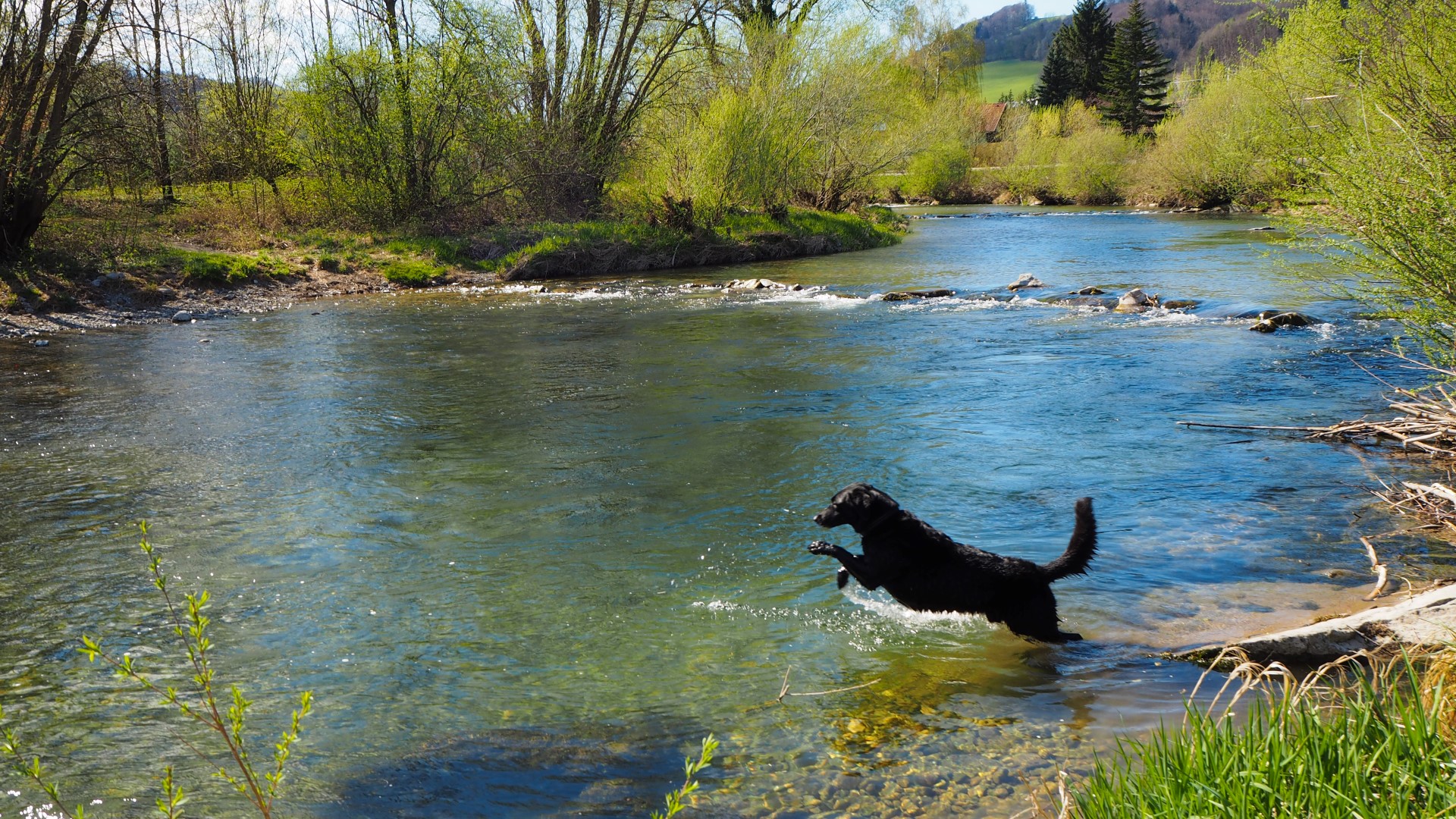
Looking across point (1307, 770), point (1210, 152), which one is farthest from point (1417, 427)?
point (1210, 152)

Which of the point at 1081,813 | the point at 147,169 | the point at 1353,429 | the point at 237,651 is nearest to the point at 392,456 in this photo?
the point at 237,651

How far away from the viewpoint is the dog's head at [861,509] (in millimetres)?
6184

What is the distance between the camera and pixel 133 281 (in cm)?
2108

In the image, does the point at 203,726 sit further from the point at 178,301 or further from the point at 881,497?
the point at 178,301

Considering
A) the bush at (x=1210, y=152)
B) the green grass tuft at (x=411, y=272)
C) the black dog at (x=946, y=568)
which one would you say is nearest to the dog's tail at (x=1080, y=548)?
the black dog at (x=946, y=568)

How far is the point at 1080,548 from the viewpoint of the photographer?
5.65m

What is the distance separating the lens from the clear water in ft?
15.6

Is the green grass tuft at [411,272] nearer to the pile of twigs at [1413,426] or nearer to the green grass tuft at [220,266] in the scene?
the green grass tuft at [220,266]

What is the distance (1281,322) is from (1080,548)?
13815mm

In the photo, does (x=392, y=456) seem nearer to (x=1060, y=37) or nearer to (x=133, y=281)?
(x=133, y=281)

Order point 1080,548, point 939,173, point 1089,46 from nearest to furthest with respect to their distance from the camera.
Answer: point 1080,548 → point 939,173 → point 1089,46

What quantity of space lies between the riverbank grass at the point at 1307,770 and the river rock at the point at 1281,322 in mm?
15011

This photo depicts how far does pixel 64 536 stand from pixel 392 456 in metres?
3.00

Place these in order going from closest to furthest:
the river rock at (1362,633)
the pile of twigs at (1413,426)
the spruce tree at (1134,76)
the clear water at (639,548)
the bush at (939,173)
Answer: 1. the clear water at (639,548)
2. the river rock at (1362,633)
3. the pile of twigs at (1413,426)
4. the bush at (939,173)
5. the spruce tree at (1134,76)
